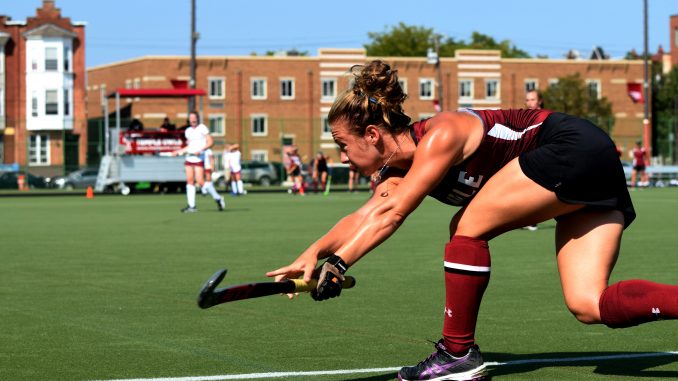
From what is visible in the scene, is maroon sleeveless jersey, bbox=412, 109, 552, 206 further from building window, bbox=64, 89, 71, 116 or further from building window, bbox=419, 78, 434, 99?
building window, bbox=419, 78, 434, 99

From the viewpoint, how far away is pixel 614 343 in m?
7.84

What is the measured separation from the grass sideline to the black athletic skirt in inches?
43.3

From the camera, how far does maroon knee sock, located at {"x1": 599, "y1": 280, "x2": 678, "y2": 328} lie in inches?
231

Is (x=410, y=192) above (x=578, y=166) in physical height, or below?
below

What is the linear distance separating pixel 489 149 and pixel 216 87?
3638 inches

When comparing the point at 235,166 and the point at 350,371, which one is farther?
the point at 235,166

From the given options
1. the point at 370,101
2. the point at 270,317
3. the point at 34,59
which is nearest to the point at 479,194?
the point at 370,101

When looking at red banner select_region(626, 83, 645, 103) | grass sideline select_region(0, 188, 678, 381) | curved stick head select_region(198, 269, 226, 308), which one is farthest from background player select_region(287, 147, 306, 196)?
curved stick head select_region(198, 269, 226, 308)

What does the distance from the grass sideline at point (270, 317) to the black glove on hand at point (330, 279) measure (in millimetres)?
1095

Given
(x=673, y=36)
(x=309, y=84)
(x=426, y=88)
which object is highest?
(x=673, y=36)

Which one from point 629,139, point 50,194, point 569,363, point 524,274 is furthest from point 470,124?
point 629,139

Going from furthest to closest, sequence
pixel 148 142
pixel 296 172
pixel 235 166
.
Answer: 1. pixel 296 172
2. pixel 148 142
3. pixel 235 166

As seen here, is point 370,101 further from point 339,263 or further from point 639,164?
point 639,164

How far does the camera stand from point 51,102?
3644 inches
